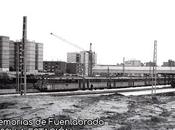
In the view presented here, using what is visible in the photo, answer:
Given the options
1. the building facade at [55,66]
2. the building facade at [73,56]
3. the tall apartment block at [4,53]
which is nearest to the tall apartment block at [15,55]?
the tall apartment block at [4,53]

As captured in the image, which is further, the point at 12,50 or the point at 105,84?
the point at 12,50

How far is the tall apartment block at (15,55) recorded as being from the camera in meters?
86.9

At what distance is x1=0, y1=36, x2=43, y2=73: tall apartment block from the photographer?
285 ft

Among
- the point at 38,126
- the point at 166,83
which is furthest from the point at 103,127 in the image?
the point at 166,83

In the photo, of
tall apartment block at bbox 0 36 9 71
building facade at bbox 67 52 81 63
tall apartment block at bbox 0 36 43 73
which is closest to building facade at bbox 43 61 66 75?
tall apartment block at bbox 0 36 43 73

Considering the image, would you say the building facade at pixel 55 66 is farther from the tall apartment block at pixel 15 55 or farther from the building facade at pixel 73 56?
the building facade at pixel 73 56

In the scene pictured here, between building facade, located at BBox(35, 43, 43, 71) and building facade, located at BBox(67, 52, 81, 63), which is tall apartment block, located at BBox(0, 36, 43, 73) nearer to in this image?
building facade, located at BBox(35, 43, 43, 71)

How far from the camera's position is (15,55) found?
9838 centimetres

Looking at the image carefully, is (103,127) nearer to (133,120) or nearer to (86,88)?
(133,120)

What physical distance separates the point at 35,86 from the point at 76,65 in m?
89.8

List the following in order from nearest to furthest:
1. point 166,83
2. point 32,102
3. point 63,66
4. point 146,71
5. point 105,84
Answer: point 32,102
point 105,84
point 166,83
point 146,71
point 63,66

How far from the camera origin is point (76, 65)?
424 ft

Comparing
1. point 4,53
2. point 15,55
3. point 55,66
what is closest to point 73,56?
point 55,66

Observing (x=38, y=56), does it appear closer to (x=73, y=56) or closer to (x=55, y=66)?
(x=55, y=66)
